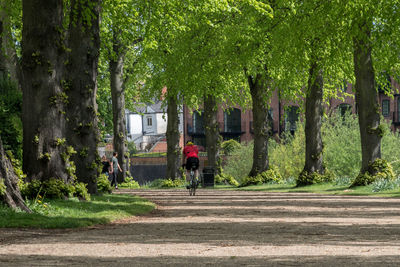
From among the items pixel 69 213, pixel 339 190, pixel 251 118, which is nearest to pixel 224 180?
pixel 339 190

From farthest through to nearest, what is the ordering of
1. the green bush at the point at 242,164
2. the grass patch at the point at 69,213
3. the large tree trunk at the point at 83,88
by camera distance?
the green bush at the point at 242,164
the large tree trunk at the point at 83,88
the grass patch at the point at 69,213

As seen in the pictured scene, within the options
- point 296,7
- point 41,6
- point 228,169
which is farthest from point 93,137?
point 228,169

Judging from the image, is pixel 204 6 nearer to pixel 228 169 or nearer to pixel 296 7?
pixel 296 7

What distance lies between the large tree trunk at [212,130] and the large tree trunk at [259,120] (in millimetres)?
3917

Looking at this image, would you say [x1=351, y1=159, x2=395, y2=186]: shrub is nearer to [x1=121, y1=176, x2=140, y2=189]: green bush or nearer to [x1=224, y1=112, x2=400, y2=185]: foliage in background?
[x1=224, y1=112, x2=400, y2=185]: foliage in background

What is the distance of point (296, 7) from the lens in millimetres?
24016

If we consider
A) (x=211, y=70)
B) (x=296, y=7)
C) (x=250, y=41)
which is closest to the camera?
(x=296, y=7)

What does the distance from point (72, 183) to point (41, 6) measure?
13.8ft

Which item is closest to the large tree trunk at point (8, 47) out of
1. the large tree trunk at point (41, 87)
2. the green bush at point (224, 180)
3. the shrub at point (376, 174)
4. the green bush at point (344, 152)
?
the large tree trunk at point (41, 87)

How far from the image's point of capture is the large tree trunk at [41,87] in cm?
1570

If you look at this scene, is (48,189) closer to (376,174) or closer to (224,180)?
(376,174)

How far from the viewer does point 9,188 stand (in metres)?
12.7

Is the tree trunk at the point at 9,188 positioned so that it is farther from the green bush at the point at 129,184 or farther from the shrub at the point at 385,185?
the green bush at the point at 129,184

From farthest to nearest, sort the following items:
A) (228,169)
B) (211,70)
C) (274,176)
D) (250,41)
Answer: (228,169), (274,176), (211,70), (250,41)
